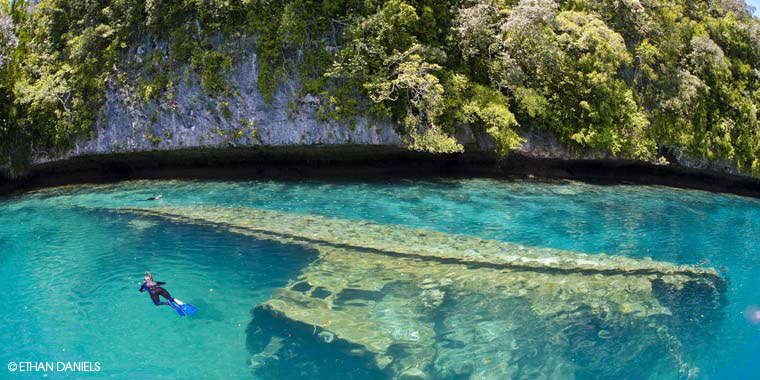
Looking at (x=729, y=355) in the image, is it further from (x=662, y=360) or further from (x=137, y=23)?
(x=137, y=23)

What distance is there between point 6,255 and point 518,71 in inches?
621

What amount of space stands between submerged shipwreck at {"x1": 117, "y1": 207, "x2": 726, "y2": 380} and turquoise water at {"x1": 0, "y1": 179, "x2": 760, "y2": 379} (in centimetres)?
29

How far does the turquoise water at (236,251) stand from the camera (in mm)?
7348

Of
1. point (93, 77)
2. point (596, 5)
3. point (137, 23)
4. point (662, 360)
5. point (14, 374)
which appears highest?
point (596, 5)

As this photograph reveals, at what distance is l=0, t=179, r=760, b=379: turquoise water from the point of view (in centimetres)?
735

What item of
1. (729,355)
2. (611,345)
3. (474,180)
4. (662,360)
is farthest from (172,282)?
(474,180)

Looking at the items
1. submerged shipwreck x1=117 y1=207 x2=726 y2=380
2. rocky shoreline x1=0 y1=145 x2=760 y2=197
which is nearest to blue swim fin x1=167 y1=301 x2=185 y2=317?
submerged shipwreck x1=117 y1=207 x2=726 y2=380

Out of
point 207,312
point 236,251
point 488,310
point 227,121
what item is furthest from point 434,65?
point 207,312

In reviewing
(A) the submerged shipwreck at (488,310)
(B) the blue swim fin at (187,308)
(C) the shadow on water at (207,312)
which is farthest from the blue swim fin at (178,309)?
(A) the submerged shipwreck at (488,310)

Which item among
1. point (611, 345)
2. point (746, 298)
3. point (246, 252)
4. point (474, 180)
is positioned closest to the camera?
point (611, 345)

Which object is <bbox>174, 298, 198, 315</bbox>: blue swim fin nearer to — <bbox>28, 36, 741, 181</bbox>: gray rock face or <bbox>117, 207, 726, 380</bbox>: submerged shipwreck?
<bbox>117, 207, 726, 380</bbox>: submerged shipwreck

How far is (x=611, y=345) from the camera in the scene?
24.4 feet

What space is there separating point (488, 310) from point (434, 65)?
395 inches

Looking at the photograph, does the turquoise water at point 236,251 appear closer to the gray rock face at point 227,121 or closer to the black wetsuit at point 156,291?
the black wetsuit at point 156,291
